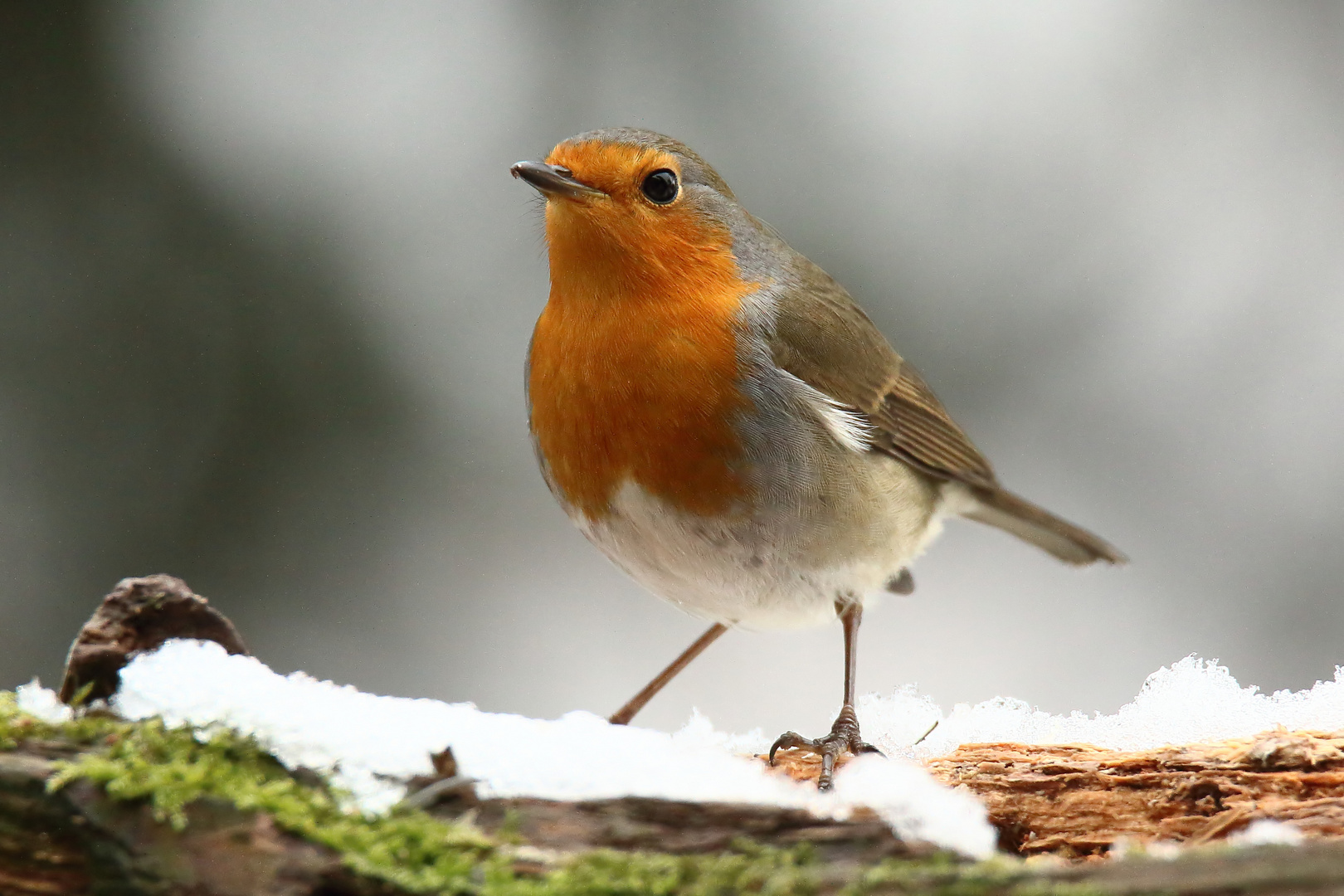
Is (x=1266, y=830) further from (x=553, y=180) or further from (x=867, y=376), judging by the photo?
(x=553, y=180)

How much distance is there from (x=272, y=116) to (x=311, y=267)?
617mm

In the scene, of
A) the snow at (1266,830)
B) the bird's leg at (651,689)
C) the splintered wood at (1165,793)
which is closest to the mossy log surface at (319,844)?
the snow at (1266,830)

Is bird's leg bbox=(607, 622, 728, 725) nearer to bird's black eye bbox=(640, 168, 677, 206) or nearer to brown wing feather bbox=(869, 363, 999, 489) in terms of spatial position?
brown wing feather bbox=(869, 363, 999, 489)

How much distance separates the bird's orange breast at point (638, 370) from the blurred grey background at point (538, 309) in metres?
1.32

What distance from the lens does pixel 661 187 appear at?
3.22m

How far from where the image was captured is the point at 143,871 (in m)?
1.62

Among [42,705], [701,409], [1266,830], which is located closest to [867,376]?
[701,409]

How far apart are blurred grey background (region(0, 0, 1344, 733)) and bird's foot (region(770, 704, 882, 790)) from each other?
1637 mm

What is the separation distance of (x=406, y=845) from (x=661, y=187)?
6.81 feet

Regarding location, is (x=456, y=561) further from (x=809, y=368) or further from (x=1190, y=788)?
(x=1190, y=788)

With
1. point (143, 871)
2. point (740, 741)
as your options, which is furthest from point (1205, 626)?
point (143, 871)

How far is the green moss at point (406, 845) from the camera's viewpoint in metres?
1.60

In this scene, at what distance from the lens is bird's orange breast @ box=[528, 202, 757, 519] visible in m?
2.88

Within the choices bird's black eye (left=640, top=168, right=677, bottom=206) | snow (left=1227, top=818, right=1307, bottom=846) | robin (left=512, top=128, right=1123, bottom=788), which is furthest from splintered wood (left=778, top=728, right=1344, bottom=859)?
bird's black eye (left=640, top=168, right=677, bottom=206)
